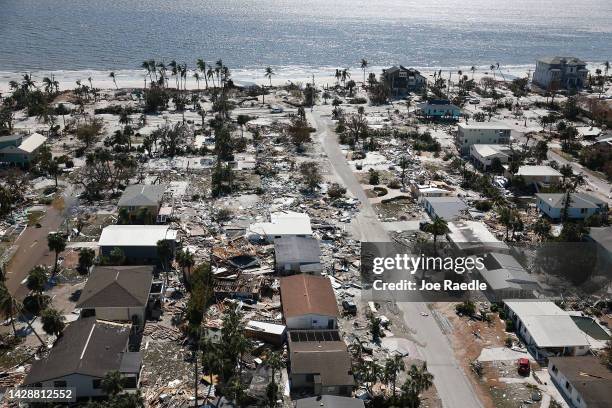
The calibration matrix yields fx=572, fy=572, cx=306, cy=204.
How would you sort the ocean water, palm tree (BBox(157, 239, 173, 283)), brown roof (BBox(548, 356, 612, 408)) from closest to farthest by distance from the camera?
brown roof (BBox(548, 356, 612, 408)), palm tree (BBox(157, 239, 173, 283)), the ocean water

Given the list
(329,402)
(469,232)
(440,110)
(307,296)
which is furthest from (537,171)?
(329,402)

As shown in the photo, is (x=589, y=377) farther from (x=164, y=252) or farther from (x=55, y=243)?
(x=55, y=243)

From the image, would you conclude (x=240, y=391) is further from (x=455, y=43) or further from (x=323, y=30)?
(x=323, y=30)

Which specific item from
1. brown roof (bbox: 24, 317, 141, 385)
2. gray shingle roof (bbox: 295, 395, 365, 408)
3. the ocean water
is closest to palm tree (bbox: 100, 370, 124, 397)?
brown roof (bbox: 24, 317, 141, 385)

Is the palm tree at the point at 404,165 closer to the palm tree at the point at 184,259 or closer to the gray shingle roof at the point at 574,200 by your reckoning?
the gray shingle roof at the point at 574,200

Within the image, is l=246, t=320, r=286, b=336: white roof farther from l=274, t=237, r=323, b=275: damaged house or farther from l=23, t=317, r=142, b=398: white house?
l=274, t=237, r=323, b=275: damaged house

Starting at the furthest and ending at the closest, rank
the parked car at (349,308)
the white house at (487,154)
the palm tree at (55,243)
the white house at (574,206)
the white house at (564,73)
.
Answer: the white house at (564,73)
the white house at (487,154)
the white house at (574,206)
the palm tree at (55,243)
the parked car at (349,308)

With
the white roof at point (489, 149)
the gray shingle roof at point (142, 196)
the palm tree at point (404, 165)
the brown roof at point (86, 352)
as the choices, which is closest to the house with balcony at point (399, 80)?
the white roof at point (489, 149)
